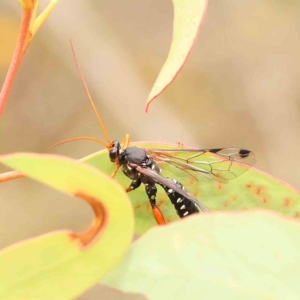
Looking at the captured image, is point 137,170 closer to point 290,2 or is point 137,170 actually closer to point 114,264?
point 114,264

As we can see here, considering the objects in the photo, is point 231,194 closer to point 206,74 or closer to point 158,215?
point 158,215

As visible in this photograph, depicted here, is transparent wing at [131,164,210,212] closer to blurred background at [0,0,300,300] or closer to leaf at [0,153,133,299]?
leaf at [0,153,133,299]

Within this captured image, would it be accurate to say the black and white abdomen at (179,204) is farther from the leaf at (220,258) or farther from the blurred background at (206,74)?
the blurred background at (206,74)

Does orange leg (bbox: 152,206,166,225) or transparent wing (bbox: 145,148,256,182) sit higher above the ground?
transparent wing (bbox: 145,148,256,182)

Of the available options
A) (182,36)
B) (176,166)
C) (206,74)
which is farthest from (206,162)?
(206,74)

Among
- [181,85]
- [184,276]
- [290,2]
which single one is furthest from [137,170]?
[290,2]

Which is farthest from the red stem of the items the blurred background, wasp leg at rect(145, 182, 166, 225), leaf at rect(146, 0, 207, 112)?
the blurred background

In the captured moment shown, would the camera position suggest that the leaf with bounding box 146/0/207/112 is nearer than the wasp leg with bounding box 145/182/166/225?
Yes
